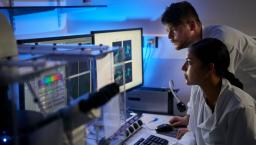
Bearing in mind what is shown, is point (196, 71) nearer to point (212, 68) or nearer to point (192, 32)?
point (212, 68)

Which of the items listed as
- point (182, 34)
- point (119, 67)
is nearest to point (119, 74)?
point (119, 67)

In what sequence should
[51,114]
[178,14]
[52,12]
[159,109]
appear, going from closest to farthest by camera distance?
[51,114] → [178,14] → [159,109] → [52,12]

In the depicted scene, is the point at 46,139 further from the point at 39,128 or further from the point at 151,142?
the point at 151,142

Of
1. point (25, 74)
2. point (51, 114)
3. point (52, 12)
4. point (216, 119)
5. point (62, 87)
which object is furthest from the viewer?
point (52, 12)

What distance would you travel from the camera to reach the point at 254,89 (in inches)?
74.7

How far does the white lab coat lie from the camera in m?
1.31

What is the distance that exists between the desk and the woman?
350 millimetres

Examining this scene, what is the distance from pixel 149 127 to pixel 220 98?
2.21ft

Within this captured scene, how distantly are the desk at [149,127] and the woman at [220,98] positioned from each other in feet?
1.15

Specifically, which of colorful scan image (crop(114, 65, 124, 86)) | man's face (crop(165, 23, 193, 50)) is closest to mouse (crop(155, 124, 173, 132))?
man's face (crop(165, 23, 193, 50))

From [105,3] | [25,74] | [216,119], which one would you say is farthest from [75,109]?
[105,3]

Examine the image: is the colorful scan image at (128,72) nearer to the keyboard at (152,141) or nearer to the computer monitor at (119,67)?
the computer monitor at (119,67)

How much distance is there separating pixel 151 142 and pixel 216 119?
0.40 metres

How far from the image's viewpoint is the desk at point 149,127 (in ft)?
5.71
